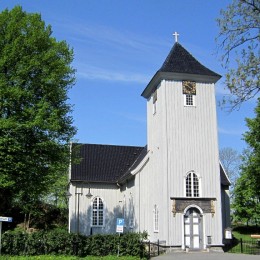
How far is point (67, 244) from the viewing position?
21.6 metres

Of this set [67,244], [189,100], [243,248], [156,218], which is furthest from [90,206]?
[67,244]

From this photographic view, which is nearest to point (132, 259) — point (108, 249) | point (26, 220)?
point (108, 249)

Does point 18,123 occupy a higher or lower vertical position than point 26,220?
higher

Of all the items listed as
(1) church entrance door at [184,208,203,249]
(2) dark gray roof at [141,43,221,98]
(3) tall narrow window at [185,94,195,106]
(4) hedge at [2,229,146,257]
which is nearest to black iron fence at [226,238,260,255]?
(1) church entrance door at [184,208,203,249]

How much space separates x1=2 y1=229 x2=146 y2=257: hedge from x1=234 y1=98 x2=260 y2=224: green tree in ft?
64.8

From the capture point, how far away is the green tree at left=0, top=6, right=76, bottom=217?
23922 millimetres

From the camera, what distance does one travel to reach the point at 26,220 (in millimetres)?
46438

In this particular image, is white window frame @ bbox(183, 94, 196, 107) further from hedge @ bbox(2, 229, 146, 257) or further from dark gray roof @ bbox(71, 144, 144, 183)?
dark gray roof @ bbox(71, 144, 144, 183)

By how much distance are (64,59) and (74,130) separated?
15.7 feet

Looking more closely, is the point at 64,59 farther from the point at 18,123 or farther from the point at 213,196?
the point at 213,196

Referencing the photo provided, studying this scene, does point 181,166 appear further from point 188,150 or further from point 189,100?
point 189,100

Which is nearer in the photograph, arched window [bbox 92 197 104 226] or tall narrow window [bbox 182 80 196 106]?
tall narrow window [bbox 182 80 196 106]

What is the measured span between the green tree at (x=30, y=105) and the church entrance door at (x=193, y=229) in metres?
8.98

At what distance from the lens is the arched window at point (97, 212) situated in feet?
124
